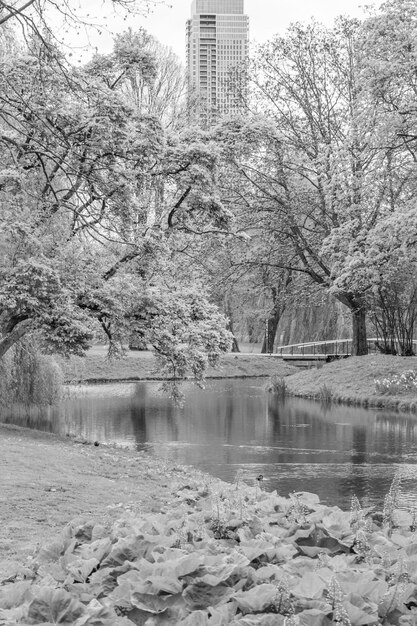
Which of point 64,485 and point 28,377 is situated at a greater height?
point 28,377

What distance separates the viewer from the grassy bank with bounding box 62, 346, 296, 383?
113 feet

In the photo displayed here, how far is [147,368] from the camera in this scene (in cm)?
3638

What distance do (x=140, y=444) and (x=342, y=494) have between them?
6134 mm

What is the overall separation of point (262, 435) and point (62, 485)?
9423 mm

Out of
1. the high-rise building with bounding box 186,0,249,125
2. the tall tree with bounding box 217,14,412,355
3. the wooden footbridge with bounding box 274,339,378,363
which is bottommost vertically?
the wooden footbridge with bounding box 274,339,378,363

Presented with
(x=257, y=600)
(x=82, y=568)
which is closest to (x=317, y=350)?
(x=82, y=568)

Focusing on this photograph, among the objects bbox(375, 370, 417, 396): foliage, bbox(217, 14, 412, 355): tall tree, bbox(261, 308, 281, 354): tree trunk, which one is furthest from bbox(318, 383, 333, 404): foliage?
bbox(261, 308, 281, 354): tree trunk

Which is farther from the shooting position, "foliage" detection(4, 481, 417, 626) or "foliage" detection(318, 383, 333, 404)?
"foliage" detection(318, 383, 333, 404)

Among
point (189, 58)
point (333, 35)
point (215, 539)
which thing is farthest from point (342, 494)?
point (189, 58)

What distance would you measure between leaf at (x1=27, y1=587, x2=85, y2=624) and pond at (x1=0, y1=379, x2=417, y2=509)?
27.4ft

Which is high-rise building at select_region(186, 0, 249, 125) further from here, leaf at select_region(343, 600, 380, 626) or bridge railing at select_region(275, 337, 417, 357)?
leaf at select_region(343, 600, 380, 626)

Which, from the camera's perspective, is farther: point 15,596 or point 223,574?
point 223,574

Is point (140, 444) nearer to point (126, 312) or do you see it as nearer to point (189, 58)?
point (126, 312)

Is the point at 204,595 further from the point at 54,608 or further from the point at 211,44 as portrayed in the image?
the point at 211,44
